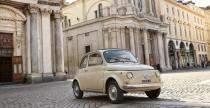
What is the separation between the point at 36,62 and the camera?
24047 mm

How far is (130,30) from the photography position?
133ft

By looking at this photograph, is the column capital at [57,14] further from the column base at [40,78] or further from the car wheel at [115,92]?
the car wheel at [115,92]

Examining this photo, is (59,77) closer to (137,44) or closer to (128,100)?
(128,100)

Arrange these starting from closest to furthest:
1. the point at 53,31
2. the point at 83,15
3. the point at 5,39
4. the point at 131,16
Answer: the point at 5,39, the point at 53,31, the point at 131,16, the point at 83,15

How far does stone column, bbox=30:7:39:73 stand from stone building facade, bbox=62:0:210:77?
16752 mm

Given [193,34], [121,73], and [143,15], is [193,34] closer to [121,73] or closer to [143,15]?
[143,15]

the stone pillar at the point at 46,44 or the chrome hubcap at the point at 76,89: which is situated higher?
the stone pillar at the point at 46,44

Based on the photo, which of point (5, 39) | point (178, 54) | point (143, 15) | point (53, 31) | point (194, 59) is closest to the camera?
point (5, 39)

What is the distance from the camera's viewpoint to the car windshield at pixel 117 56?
30.4 feet

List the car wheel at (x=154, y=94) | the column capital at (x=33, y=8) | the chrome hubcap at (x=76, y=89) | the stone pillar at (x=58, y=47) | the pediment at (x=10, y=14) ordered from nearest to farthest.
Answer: the car wheel at (x=154, y=94), the chrome hubcap at (x=76, y=89), the pediment at (x=10, y=14), the column capital at (x=33, y=8), the stone pillar at (x=58, y=47)

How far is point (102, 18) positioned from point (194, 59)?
1347 inches

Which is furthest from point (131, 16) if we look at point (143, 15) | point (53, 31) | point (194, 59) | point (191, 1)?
point (191, 1)

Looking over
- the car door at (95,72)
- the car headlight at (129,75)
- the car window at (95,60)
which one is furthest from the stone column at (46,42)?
the car headlight at (129,75)

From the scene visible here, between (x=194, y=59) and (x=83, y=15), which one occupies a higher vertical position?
(x=83, y=15)
